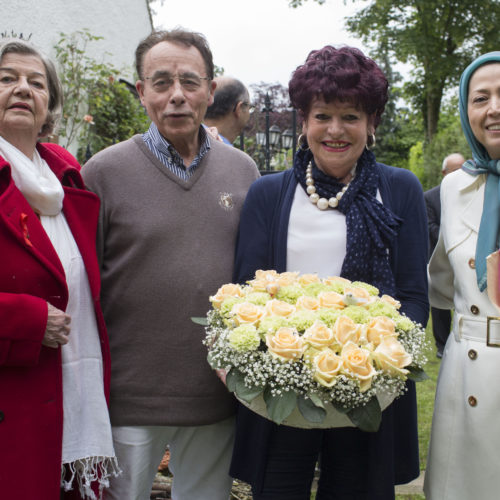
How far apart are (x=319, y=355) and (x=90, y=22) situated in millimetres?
10113

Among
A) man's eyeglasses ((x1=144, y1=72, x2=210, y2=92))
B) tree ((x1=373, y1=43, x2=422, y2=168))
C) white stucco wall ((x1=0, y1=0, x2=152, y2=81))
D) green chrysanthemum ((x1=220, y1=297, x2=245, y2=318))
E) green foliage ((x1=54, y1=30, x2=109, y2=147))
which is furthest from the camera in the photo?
tree ((x1=373, y1=43, x2=422, y2=168))

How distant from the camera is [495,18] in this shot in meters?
20.7

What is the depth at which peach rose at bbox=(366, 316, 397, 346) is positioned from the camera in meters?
1.84

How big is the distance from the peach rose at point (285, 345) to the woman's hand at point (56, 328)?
2.70 ft

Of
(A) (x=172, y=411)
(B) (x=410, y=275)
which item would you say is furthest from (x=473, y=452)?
(A) (x=172, y=411)

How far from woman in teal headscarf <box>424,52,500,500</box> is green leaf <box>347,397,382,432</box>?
72cm

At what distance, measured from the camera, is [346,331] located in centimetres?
183

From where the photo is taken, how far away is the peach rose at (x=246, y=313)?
1.92 m

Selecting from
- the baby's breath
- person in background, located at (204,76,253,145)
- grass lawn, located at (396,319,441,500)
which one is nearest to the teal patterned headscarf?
the baby's breath

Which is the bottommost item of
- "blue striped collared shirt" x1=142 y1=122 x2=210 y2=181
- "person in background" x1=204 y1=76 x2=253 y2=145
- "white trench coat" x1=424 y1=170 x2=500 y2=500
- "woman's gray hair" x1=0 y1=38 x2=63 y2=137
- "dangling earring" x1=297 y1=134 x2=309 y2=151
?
"white trench coat" x1=424 y1=170 x2=500 y2=500

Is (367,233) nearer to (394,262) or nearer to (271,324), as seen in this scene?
(394,262)

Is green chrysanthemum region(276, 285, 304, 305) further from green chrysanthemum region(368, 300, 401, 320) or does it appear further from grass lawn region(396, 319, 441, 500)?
grass lawn region(396, 319, 441, 500)

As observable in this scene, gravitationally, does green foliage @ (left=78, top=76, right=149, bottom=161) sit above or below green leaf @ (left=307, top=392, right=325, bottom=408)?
above

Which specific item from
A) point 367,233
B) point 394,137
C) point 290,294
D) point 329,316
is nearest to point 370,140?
point 367,233
